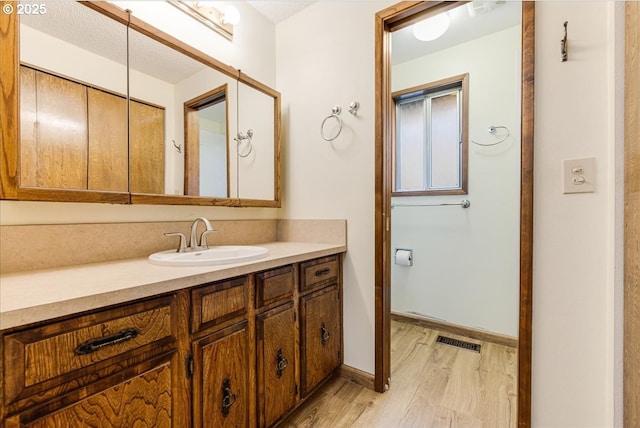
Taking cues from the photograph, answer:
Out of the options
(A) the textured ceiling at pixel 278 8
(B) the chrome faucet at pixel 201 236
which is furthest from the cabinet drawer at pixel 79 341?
(A) the textured ceiling at pixel 278 8

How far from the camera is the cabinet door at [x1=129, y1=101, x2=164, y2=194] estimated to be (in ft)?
4.02

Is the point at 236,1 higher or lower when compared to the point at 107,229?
higher

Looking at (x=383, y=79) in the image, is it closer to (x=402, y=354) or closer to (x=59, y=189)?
(x=59, y=189)

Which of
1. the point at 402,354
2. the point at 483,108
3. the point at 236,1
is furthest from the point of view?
the point at 483,108

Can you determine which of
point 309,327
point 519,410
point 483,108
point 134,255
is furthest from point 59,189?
point 483,108

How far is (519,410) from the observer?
3.59ft

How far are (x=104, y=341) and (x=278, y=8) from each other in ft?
6.83

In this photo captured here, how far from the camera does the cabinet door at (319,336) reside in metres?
1.38

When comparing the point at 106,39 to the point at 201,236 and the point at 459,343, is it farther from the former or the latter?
the point at 459,343

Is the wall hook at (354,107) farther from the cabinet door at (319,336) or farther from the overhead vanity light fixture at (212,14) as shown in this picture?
the cabinet door at (319,336)

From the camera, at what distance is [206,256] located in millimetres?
1337

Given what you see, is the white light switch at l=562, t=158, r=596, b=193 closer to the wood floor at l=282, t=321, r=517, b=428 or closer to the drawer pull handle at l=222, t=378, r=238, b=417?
the wood floor at l=282, t=321, r=517, b=428

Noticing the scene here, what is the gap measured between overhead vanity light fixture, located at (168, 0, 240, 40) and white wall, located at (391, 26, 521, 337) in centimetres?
153

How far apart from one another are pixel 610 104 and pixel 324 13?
157cm
